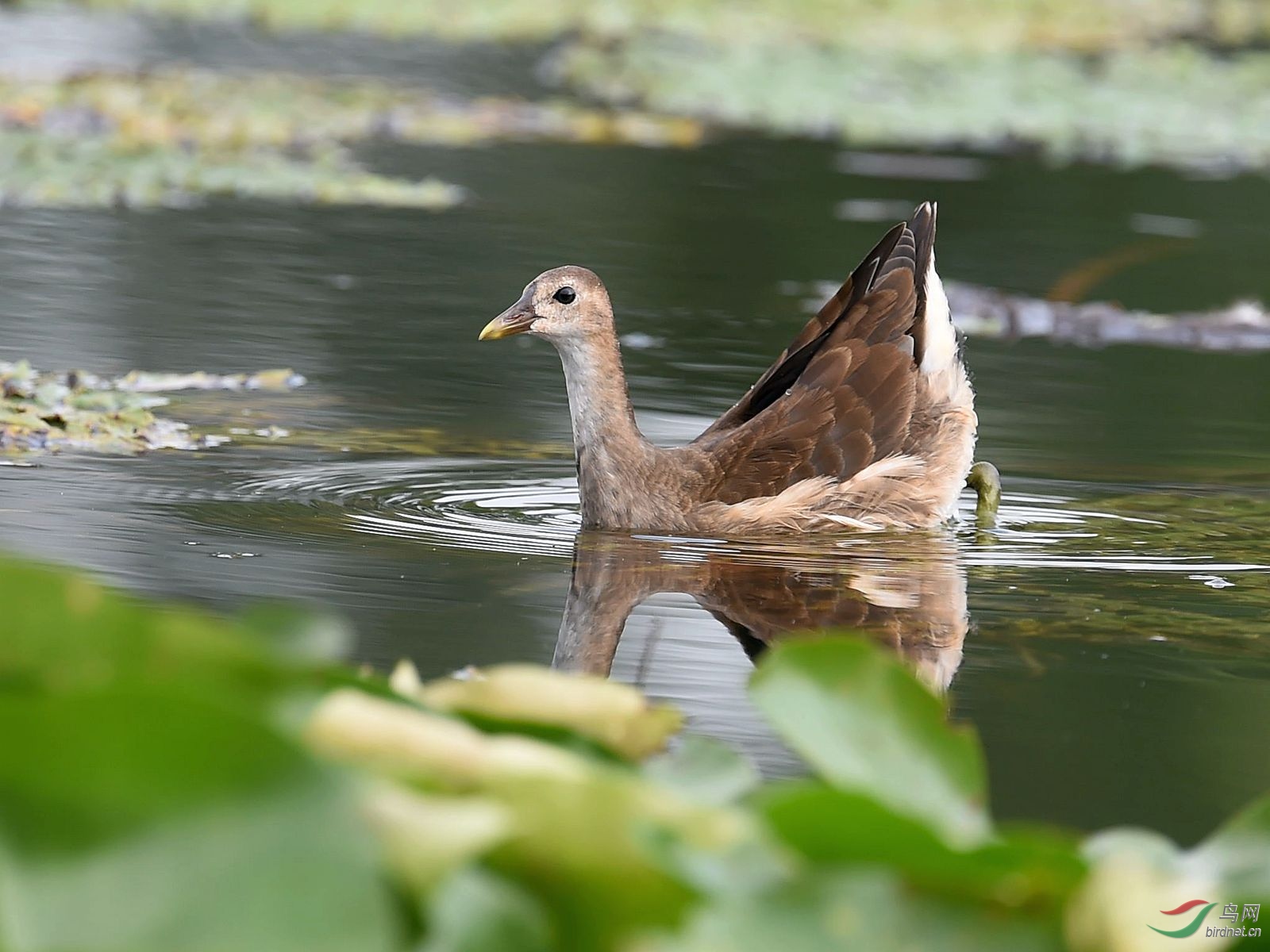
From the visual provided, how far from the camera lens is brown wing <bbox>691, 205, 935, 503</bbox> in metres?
5.99

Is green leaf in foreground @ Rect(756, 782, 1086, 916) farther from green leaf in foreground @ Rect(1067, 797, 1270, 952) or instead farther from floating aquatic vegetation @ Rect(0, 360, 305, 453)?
floating aquatic vegetation @ Rect(0, 360, 305, 453)

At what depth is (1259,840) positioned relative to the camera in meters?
1.83

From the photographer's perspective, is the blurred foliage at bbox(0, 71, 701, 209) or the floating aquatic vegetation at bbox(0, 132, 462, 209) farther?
the blurred foliage at bbox(0, 71, 701, 209)

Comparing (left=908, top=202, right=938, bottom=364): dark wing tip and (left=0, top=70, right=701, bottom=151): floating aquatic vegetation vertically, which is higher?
(left=0, top=70, right=701, bottom=151): floating aquatic vegetation

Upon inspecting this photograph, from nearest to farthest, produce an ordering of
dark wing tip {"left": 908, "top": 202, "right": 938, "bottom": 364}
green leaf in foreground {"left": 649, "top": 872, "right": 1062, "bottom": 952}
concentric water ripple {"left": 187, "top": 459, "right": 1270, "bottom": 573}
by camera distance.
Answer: green leaf in foreground {"left": 649, "top": 872, "right": 1062, "bottom": 952} → concentric water ripple {"left": 187, "top": 459, "right": 1270, "bottom": 573} → dark wing tip {"left": 908, "top": 202, "right": 938, "bottom": 364}

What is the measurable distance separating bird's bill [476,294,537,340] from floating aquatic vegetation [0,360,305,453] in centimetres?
106

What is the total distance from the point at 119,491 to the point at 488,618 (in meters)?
1.58

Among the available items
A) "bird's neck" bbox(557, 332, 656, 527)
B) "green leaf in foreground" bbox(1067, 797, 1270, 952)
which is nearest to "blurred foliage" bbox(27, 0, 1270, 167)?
"bird's neck" bbox(557, 332, 656, 527)

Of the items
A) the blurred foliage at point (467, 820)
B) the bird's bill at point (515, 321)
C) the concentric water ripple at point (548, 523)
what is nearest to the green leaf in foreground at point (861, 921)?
the blurred foliage at point (467, 820)

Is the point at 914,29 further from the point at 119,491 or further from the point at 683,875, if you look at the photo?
the point at 683,875

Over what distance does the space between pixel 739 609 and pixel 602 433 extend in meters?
1.21

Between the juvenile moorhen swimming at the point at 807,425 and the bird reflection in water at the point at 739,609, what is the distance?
0.49ft

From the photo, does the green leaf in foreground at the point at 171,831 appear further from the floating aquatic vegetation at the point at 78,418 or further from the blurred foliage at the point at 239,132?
the blurred foliage at the point at 239,132

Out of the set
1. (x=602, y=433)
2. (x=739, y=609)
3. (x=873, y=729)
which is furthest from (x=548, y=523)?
(x=873, y=729)
